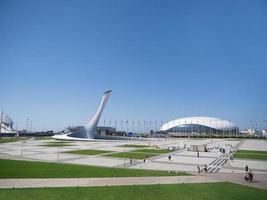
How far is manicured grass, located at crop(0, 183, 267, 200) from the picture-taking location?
14398 mm

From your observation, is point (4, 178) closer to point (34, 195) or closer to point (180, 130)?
point (34, 195)

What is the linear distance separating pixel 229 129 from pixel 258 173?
141507 mm

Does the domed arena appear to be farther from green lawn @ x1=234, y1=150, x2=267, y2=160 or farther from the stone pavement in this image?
the stone pavement

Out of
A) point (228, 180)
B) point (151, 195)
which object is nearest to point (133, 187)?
point (151, 195)

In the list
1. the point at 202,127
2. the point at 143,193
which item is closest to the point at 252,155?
the point at 143,193

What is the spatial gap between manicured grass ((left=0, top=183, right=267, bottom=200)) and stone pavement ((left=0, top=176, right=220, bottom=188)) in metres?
1.07

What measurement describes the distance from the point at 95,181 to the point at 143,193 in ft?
14.8

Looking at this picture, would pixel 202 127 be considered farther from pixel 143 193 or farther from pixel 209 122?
pixel 143 193

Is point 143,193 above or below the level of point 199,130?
above

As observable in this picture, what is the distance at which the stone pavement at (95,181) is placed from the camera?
1712 centimetres

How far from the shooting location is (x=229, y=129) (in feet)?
513

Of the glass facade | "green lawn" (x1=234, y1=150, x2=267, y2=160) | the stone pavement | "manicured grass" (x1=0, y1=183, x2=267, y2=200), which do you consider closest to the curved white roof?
the glass facade

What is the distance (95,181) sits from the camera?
726 inches

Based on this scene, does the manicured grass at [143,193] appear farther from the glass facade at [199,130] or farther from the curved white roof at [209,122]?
the curved white roof at [209,122]
